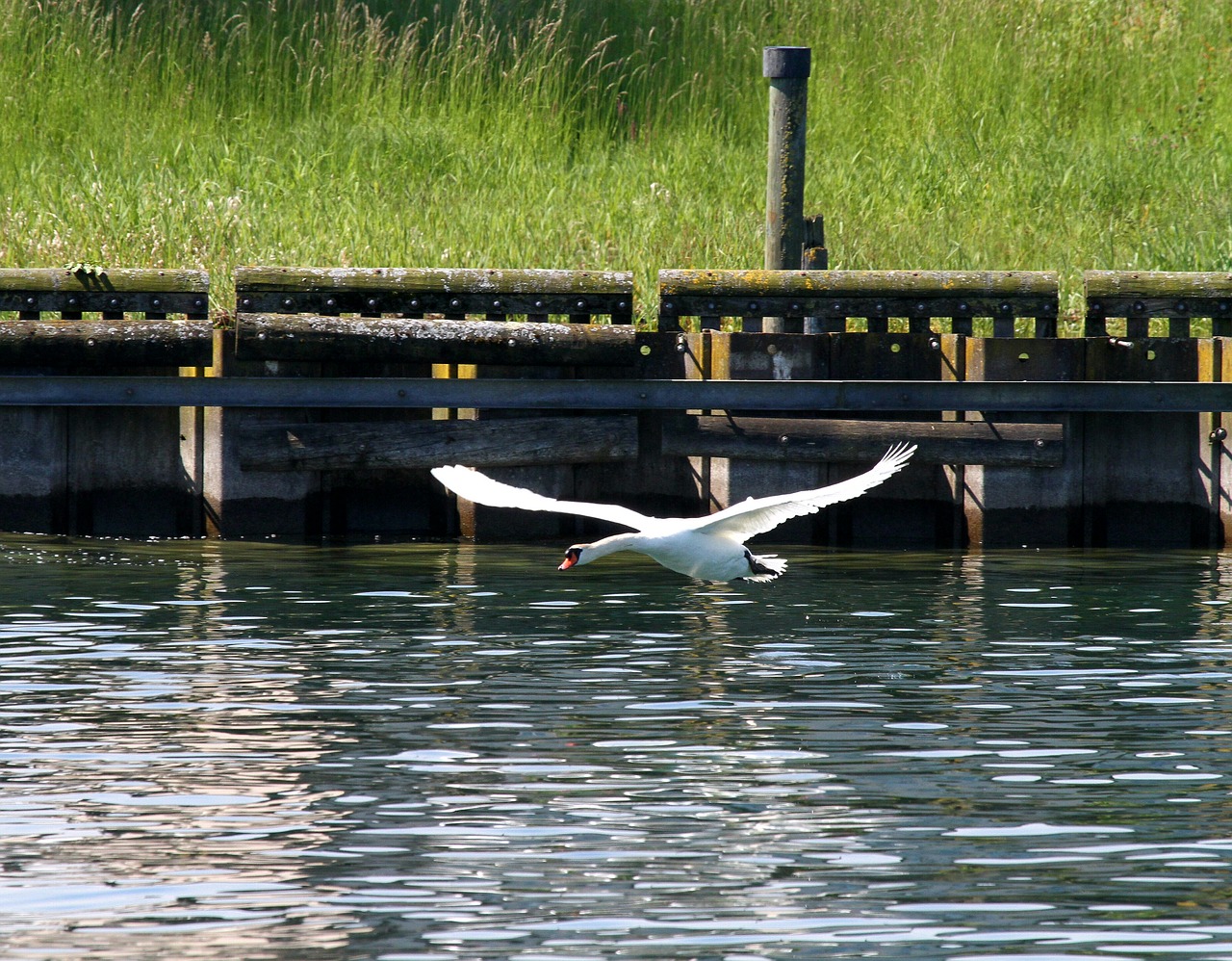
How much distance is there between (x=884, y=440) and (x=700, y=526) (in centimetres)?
280

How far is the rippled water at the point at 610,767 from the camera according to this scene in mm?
4875

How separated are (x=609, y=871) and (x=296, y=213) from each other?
1027 cm

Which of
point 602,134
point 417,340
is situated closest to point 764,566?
point 417,340

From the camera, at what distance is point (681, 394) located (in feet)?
37.9

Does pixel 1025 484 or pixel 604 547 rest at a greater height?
pixel 1025 484

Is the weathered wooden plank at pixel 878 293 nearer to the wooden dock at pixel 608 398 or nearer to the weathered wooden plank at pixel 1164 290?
the wooden dock at pixel 608 398

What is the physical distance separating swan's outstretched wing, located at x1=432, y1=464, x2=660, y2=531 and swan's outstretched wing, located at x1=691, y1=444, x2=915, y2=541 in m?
0.42

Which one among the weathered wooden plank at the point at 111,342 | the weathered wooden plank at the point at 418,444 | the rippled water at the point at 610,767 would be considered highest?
the weathered wooden plank at the point at 111,342

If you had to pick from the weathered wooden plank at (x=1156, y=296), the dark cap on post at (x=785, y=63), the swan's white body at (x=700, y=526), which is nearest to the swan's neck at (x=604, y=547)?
the swan's white body at (x=700, y=526)

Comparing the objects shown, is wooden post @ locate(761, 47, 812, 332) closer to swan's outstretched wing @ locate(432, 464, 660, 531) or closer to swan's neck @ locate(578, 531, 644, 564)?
swan's outstretched wing @ locate(432, 464, 660, 531)

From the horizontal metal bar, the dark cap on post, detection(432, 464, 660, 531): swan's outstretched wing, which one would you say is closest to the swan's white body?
detection(432, 464, 660, 531): swan's outstretched wing

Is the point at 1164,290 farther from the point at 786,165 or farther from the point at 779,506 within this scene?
the point at 779,506

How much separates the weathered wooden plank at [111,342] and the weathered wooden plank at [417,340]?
28 cm

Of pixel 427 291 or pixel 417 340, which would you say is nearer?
pixel 417 340
